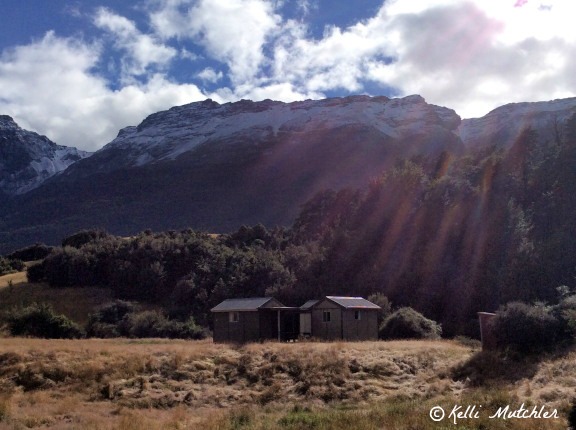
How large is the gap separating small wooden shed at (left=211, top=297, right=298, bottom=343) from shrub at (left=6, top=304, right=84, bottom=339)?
13.8 metres

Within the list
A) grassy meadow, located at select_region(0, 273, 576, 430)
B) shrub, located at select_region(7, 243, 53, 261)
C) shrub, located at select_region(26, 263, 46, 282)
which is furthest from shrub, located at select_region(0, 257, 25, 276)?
grassy meadow, located at select_region(0, 273, 576, 430)

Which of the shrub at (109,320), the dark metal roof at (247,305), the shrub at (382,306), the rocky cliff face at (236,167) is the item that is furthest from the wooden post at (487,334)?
the rocky cliff face at (236,167)

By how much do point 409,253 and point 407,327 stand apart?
45.7 feet

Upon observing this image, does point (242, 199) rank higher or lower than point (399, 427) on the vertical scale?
higher

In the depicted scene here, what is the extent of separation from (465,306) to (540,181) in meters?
18.6

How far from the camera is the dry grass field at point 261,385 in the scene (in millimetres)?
20781

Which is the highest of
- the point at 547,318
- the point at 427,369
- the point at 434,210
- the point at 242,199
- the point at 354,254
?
the point at 242,199

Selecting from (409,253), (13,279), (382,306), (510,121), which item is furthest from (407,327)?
(510,121)

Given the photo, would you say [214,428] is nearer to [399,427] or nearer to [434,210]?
[399,427]

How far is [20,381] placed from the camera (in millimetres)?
28375

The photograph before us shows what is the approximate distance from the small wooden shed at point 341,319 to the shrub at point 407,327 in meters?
3.06

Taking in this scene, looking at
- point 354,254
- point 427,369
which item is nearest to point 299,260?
point 354,254

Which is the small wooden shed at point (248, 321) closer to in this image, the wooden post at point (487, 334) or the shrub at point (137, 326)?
the shrub at point (137, 326)

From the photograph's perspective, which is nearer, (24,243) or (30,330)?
(30,330)
